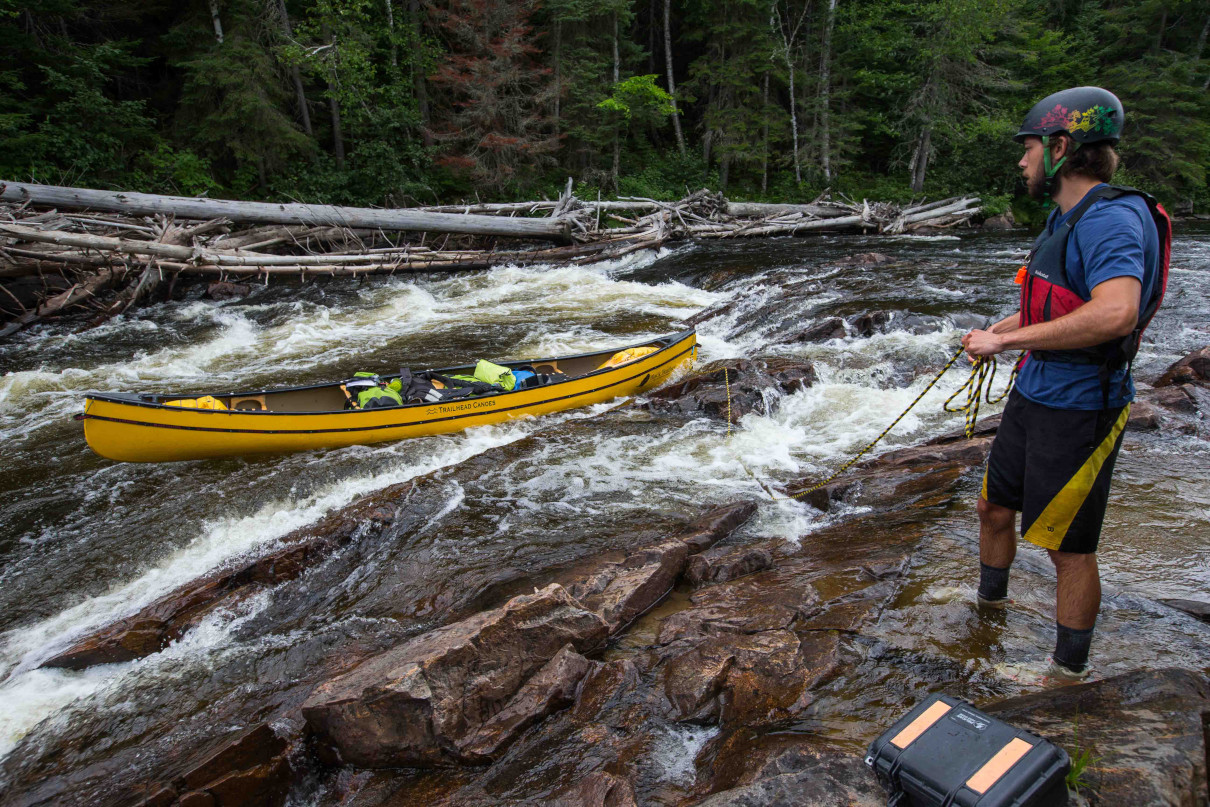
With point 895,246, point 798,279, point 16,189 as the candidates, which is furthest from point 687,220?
point 16,189

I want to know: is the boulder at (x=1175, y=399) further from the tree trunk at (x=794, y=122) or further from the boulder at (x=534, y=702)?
the tree trunk at (x=794, y=122)

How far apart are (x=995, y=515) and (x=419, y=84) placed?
22155 millimetres

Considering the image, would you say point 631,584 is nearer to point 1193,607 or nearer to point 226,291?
point 1193,607

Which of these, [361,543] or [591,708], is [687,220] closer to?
[361,543]

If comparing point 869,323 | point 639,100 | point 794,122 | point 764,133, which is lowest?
point 869,323

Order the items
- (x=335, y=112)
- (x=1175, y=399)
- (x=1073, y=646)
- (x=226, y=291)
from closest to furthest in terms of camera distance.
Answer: (x=1073, y=646)
(x=1175, y=399)
(x=226, y=291)
(x=335, y=112)

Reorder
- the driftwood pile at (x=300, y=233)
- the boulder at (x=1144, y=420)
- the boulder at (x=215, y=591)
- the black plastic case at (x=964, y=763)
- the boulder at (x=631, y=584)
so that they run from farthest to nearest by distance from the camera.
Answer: the driftwood pile at (x=300, y=233) < the boulder at (x=1144, y=420) < the boulder at (x=215, y=591) < the boulder at (x=631, y=584) < the black plastic case at (x=964, y=763)

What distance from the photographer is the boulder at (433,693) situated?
3123 mm

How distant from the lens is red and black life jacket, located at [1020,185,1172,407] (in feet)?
7.86

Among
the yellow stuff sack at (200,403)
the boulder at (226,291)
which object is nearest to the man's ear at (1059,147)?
the yellow stuff sack at (200,403)

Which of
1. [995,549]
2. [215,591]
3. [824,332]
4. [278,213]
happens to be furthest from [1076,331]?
[278,213]

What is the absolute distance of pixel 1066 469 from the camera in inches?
101

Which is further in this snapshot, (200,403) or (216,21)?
(216,21)

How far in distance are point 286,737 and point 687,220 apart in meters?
20.2
